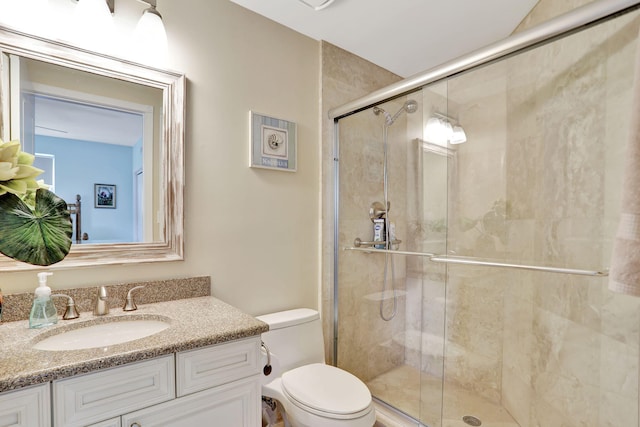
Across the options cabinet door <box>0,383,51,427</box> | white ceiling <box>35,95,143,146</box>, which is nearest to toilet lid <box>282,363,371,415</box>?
cabinet door <box>0,383,51,427</box>

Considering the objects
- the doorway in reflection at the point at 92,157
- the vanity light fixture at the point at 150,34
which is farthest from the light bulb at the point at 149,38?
the doorway in reflection at the point at 92,157

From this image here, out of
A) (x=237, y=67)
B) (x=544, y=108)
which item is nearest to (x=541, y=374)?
(x=544, y=108)

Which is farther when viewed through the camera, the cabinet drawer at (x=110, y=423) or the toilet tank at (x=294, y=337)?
the toilet tank at (x=294, y=337)

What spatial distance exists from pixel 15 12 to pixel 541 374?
9.01 ft

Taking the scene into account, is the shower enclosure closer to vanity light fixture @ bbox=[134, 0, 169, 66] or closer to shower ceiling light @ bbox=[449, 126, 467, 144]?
shower ceiling light @ bbox=[449, 126, 467, 144]

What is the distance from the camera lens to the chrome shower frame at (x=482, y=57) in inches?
41.8

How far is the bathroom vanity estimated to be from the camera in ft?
2.60

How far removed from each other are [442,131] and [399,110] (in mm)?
294

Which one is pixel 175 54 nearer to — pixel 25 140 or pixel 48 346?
pixel 25 140

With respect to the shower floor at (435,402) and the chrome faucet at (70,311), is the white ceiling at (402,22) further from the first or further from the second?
the shower floor at (435,402)

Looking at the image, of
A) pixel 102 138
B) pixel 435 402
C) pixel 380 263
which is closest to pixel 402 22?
pixel 380 263

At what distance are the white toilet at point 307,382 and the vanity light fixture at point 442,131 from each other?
1.26 meters

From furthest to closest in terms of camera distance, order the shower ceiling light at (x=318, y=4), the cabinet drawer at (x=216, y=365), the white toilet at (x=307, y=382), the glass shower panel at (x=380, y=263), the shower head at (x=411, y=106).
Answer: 1. the glass shower panel at (x=380, y=263)
2. the shower head at (x=411, y=106)
3. the shower ceiling light at (x=318, y=4)
4. the white toilet at (x=307, y=382)
5. the cabinet drawer at (x=216, y=365)

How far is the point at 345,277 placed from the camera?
6.97 ft
